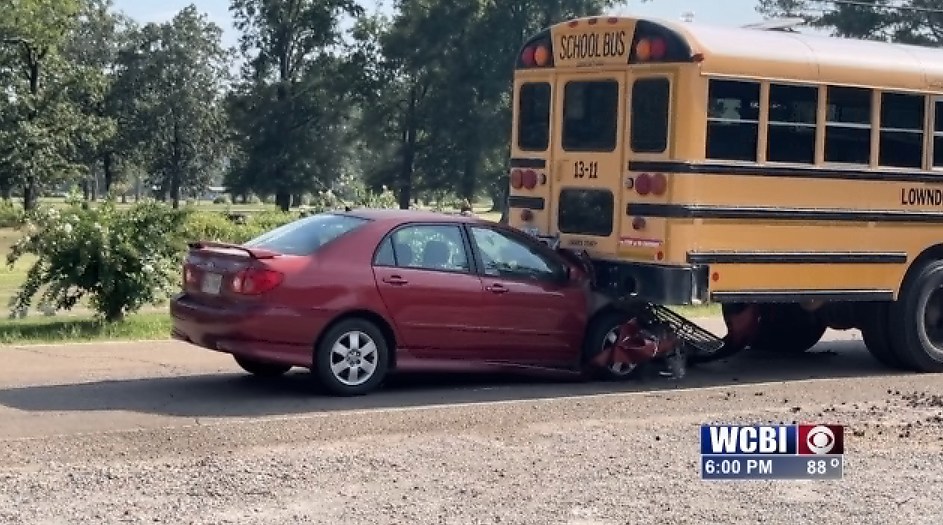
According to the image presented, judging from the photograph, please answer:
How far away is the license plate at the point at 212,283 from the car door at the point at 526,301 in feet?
6.89

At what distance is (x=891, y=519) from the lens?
6.96 m

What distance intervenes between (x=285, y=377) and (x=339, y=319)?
1331 mm

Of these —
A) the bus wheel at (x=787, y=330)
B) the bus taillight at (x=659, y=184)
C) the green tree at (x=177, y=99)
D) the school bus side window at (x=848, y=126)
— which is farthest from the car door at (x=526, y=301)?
the green tree at (x=177, y=99)

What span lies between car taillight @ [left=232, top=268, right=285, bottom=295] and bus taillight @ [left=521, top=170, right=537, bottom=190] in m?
3.35

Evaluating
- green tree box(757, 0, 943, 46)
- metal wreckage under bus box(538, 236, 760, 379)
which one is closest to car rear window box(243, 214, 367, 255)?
metal wreckage under bus box(538, 236, 760, 379)

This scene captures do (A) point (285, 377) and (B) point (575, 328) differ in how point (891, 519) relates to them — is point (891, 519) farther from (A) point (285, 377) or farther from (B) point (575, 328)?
(A) point (285, 377)

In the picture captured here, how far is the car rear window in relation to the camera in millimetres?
10875

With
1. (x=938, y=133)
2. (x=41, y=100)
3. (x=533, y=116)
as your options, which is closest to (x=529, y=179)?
(x=533, y=116)

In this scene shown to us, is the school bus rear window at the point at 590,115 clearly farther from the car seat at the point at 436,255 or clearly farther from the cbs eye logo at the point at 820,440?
the cbs eye logo at the point at 820,440

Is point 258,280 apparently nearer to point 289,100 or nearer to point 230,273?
point 230,273

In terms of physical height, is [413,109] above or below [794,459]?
above

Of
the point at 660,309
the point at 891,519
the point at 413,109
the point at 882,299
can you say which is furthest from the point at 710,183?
the point at 413,109

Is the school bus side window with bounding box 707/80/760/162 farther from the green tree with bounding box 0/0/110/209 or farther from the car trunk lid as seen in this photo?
the green tree with bounding box 0/0/110/209

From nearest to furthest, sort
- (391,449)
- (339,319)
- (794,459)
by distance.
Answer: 1. (794,459)
2. (391,449)
3. (339,319)
